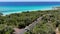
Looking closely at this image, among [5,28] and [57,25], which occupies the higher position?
[5,28]

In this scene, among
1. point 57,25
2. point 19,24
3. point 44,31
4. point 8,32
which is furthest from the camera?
point 57,25

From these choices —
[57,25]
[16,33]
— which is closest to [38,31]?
[16,33]

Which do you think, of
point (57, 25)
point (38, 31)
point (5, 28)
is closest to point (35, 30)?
point (38, 31)

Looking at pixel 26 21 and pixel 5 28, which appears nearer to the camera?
pixel 5 28

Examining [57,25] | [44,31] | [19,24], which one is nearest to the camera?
[44,31]

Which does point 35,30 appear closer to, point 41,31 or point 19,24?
point 41,31

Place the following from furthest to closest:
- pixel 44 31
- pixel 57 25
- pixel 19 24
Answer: pixel 57 25 → pixel 19 24 → pixel 44 31

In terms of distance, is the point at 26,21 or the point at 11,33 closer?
the point at 11,33

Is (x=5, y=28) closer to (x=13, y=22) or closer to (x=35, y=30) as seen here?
(x=35, y=30)

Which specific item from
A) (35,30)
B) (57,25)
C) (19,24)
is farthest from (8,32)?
(57,25)
